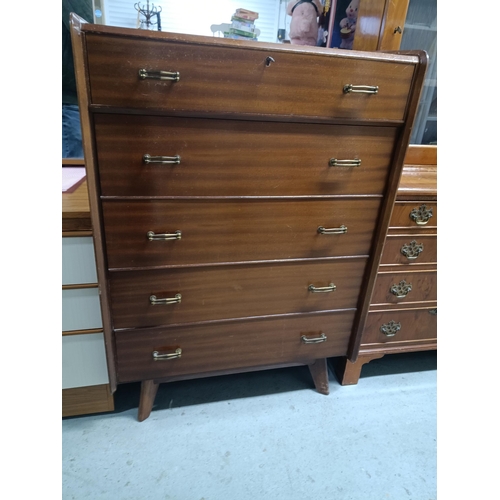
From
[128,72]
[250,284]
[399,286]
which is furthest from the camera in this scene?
[399,286]

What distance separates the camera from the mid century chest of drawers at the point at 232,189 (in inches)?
29.8

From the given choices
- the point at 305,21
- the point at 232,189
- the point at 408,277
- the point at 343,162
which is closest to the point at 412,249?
the point at 408,277

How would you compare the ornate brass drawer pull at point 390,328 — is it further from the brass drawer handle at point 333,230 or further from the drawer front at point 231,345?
the brass drawer handle at point 333,230

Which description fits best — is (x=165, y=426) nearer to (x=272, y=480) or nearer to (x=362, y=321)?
(x=272, y=480)

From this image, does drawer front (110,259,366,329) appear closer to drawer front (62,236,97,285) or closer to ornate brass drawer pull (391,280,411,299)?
drawer front (62,236,97,285)

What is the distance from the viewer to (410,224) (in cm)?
114

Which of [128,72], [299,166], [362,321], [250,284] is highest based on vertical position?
[128,72]

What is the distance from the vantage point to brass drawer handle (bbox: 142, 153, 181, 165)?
0.80 meters

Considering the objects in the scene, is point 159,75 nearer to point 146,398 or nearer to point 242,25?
point 242,25

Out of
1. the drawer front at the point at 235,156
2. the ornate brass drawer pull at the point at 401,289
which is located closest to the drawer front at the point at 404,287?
the ornate brass drawer pull at the point at 401,289

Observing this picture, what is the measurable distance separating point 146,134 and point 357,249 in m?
0.72

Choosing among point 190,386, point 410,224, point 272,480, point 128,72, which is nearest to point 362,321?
point 410,224

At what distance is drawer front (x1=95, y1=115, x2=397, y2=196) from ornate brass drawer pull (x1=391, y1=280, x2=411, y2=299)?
0.43m

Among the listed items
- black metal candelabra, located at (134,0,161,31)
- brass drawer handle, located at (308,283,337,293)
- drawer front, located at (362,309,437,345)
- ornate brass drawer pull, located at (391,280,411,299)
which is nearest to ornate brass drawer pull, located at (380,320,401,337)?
drawer front, located at (362,309,437,345)
